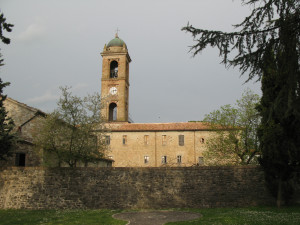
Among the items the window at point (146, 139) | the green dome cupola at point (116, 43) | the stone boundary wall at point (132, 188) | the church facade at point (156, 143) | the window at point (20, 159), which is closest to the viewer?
the stone boundary wall at point (132, 188)

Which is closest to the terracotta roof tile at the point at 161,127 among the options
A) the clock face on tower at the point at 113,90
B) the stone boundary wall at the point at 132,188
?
the clock face on tower at the point at 113,90

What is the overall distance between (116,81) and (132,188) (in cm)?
3352

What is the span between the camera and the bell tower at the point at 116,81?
48.2m

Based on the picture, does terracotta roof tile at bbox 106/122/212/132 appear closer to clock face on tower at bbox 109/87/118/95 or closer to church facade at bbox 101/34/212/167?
church facade at bbox 101/34/212/167

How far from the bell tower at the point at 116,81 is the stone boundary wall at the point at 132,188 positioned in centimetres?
2942

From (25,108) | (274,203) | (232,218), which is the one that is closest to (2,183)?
(25,108)

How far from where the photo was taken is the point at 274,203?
15852mm

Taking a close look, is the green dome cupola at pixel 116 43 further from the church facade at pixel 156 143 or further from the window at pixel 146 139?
the window at pixel 146 139

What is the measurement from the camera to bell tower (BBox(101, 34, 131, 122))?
1896 inches

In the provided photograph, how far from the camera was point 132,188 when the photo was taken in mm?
17203

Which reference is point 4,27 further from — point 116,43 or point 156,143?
point 116,43

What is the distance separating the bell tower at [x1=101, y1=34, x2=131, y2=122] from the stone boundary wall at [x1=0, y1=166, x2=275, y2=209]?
96.5ft

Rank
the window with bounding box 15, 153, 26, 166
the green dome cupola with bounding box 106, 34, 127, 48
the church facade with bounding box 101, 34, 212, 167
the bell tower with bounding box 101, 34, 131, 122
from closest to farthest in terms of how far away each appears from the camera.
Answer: the window with bounding box 15, 153, 26, 166, the church facade with bounding box 101, 34, 212, 167, the bell tower with bounding box 101, 34, 131, 122, the green dome cupola with bounding box 106, 34, 127, 48

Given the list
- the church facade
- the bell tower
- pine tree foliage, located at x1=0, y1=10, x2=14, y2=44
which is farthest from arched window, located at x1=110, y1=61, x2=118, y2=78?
pine tree foliage, located at x1=0, y1=10, x2=14, y2=44
